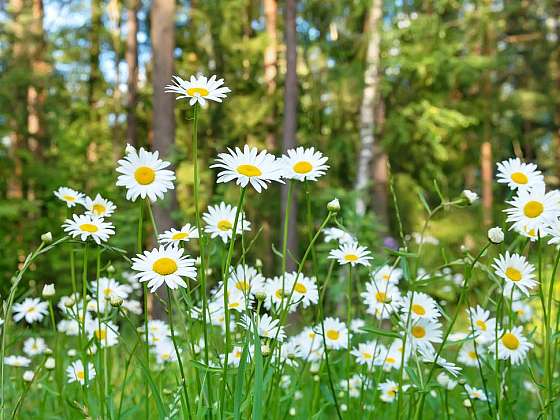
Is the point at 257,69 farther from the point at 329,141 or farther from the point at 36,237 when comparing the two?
the point at 36,237

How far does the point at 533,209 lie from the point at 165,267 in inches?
23.0

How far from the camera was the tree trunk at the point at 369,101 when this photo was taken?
286 inches

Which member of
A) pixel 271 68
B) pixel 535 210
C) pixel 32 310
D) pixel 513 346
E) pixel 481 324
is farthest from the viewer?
pixel 271 68

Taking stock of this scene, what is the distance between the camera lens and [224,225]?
1.13 meters

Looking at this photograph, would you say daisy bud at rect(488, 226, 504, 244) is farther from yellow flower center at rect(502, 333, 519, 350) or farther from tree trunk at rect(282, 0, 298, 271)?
tree trunk at rect(282, 0, 298, 271)

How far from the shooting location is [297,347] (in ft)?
4.86

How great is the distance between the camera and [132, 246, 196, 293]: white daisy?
32.0 inches

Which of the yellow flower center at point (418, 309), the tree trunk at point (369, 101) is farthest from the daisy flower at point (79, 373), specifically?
the tree trunk at point (369, 101)

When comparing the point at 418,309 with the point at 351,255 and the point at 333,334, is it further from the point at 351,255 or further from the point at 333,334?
the point at 333,334

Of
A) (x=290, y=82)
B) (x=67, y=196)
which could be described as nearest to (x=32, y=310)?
(x=67, y=196)

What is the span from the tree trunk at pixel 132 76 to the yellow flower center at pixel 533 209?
8.66 meters

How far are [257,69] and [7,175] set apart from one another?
4.03 metres

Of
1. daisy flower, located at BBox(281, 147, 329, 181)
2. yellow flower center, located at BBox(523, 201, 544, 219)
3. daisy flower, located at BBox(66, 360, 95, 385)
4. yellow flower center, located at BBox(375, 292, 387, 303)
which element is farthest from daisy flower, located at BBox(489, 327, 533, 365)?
daisy flower, located at BBox(66, 360, 95, 385)

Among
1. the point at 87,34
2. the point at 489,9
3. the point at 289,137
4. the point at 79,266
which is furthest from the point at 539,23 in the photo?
the point at 79,266
